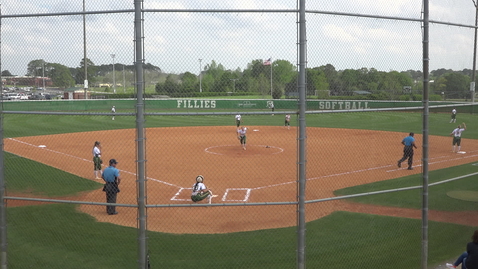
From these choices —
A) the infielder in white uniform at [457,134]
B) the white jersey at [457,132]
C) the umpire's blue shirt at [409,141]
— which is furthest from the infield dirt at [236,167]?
the umpire's blue shirt at [409,141]

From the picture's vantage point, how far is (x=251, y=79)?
24.9 ft

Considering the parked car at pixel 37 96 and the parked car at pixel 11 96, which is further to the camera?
the parked car at pixel 11 96

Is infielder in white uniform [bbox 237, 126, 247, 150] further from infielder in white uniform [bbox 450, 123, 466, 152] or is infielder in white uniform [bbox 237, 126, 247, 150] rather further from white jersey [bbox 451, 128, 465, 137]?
white jersey [bbox 451, 128, 465, 137]

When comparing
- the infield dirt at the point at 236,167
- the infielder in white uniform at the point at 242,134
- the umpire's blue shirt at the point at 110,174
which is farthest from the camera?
the infielder in white uniform at the point at 242,134

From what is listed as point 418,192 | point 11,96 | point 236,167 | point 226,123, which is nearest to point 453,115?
point 226,123

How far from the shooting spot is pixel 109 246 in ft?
32.9

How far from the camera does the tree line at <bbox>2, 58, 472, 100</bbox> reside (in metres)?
7.34

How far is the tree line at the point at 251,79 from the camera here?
24.1ft

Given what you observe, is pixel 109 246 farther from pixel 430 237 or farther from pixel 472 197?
pixel 472 197

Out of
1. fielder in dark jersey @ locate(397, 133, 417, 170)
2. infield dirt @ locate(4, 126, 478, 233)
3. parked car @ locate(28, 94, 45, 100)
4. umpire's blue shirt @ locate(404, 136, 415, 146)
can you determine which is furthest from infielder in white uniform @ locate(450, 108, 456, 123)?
parked car @ locate(28, 94, 45, 100)

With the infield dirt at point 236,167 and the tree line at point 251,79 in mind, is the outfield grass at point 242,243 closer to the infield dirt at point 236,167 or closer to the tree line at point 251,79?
the infield dirt at point 236,167

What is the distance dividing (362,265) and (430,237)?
2.81m

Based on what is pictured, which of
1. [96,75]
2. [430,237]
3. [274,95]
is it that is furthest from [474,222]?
[96,75]

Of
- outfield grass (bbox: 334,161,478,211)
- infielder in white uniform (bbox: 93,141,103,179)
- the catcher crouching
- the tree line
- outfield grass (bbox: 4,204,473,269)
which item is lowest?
outfield grass (bbox: 4,204,473,269)
